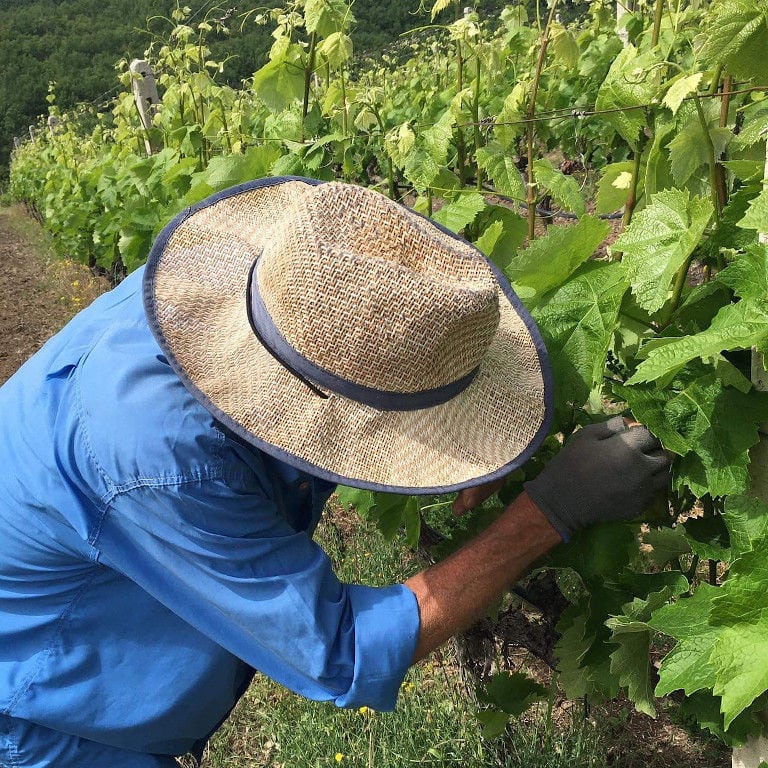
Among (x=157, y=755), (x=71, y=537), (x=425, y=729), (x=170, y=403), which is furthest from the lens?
(x=425, y=729)

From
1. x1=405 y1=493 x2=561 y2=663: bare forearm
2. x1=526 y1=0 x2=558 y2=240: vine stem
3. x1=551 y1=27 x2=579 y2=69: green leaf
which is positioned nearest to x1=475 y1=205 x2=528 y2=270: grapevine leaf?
x1=526 y1=0 x2=558 y2=240: vine stem

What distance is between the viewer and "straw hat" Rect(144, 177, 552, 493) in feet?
4.39

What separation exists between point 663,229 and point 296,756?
2006 millimetres

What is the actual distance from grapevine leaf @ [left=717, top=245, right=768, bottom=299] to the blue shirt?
0.78 meters

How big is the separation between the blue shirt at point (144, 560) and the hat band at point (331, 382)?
19cm

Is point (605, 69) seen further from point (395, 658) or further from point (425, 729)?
point (395, 658)

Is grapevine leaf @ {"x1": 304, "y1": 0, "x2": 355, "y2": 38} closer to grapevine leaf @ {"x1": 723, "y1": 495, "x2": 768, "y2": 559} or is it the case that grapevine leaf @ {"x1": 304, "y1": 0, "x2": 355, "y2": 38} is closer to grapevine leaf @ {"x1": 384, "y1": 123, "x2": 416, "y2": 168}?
grapevine leaf @ {"x1": 384, "y1": 123, "x2": 416, "y2": 168}

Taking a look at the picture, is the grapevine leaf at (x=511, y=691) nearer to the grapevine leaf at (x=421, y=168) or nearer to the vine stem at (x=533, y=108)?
the vine stem at (x=533, y=108)

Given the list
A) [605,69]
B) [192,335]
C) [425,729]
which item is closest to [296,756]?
[425,729]

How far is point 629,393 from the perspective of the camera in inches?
57.3

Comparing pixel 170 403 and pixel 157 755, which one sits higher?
pixel 170 403

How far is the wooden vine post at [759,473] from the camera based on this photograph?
135 centimetres

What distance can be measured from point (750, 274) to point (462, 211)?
976 mm

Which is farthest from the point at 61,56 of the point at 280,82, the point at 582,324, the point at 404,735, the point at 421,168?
the point at 582,324
